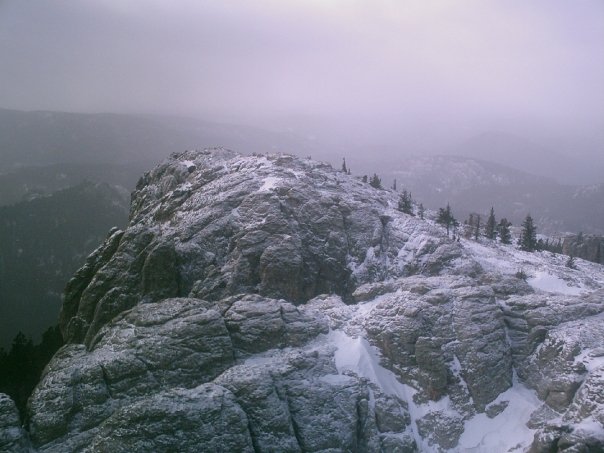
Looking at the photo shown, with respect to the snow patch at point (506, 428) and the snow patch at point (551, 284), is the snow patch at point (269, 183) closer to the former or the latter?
the snow patch at point (551, 284)

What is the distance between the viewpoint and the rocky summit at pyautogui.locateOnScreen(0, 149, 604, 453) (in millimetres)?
31312

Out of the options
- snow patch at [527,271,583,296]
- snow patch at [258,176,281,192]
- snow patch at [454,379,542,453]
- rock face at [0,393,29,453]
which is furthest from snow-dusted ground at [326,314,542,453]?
snow patch at [258,176,281,192]

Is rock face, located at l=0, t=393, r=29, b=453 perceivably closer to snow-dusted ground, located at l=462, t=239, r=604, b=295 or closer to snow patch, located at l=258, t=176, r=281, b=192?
snow patch, located at l=258, t=176, r=281, b=192

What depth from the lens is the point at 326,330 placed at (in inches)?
1668

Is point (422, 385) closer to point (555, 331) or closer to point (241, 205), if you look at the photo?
point (555, 331)

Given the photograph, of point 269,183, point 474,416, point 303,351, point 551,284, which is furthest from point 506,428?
point 269,183

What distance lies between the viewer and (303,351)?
3834 cm

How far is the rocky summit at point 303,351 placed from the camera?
31.3 meters

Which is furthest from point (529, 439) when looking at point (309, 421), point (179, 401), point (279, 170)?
point (279, 170)

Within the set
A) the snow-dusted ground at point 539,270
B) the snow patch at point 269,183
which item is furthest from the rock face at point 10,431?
the snow-dusted ground at point 539,270

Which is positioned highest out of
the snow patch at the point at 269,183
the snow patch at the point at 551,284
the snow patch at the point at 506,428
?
the snow patch at the point at 269,183

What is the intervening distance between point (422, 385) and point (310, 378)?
35.0 feet

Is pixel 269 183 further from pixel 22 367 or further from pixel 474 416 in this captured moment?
pixel 22 367

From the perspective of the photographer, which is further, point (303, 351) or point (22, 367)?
point (22, 367)
